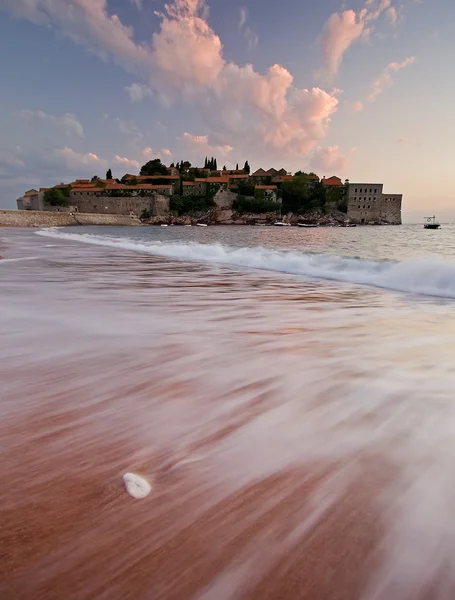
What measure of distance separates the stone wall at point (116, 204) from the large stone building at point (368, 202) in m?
49.8

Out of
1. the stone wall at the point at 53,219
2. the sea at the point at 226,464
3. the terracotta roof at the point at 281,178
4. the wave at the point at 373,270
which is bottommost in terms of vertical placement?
the sea at the point at 226,464

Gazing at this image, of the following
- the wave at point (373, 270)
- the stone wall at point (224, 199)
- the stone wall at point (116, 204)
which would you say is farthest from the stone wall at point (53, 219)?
the wave at point (373, 270)

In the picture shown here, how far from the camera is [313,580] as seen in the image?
0.83 meters

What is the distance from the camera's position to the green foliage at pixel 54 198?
263 feet

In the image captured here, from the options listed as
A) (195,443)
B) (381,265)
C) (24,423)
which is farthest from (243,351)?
(381,265)

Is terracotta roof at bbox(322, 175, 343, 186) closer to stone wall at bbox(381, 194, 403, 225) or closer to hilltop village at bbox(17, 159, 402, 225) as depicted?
hilltop village at bbox(17, 159, 402, 225)

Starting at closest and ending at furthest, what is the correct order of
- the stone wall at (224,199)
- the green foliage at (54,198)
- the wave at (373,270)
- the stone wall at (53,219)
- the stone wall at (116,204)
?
1. the wave at (373,270)
2. the stone wall at (53,219)
3. the green foliage at (54,198)
4. the stone wall at (116,204)
5. the stone wall at (224,199)

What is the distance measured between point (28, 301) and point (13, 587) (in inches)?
156

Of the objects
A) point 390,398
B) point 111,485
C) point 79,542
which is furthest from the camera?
point 390,398

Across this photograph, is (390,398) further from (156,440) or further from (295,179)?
(295,179)

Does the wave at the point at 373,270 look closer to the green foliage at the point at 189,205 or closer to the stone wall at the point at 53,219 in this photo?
the stone wall at the point at 53,219

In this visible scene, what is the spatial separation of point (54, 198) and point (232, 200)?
44.0m

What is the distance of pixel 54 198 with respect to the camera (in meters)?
80.1

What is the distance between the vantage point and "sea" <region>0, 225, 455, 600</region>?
84 cm
